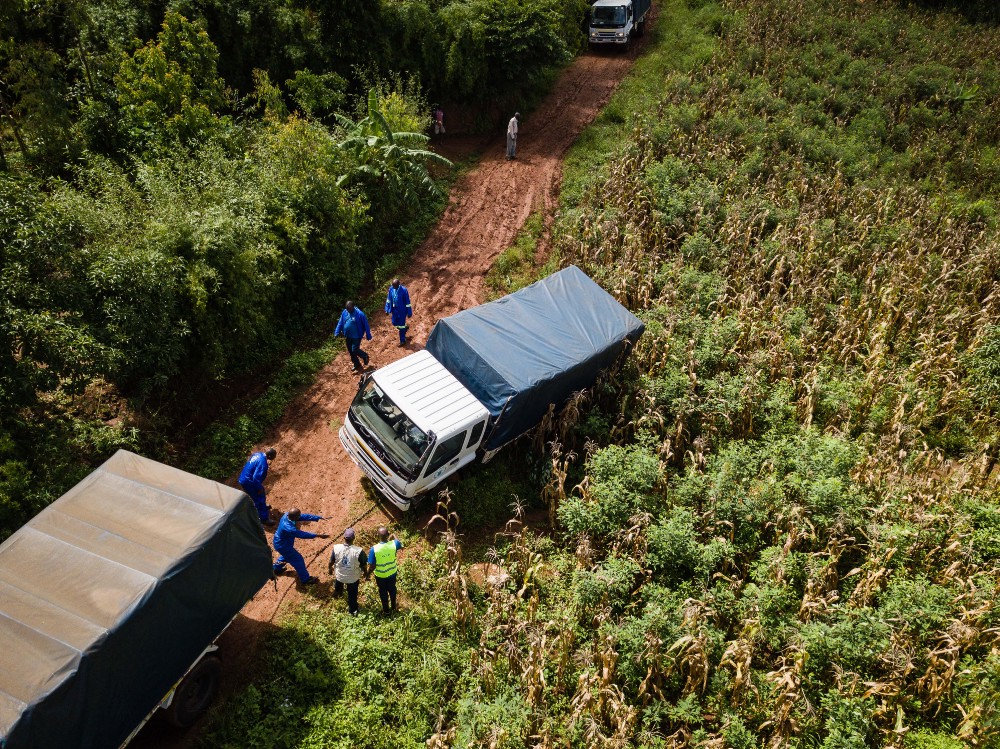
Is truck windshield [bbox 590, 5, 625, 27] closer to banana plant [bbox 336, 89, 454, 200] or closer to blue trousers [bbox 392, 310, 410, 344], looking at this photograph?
banana plant [bbox 336, 89, 454, 200]

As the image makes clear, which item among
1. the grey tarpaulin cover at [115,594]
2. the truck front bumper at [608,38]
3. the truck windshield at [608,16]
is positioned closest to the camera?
the grey tarpaulin cover at [115,594]

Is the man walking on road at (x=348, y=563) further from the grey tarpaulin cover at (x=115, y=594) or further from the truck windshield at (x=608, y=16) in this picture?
the truck windshield at (x=608, y=16)

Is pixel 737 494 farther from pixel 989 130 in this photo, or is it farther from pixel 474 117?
pixel 989 130

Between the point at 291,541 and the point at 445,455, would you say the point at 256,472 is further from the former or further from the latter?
the point at 445,455

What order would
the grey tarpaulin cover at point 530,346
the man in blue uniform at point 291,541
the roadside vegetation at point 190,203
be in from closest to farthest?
1. the man in blue uniform at point 291,541
2. the roadside vegetation at point 190,203
3. the grey tarpaulin cover at point 530,346

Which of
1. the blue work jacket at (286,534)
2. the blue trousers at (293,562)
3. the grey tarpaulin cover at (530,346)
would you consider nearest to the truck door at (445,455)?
the grey tarpaulin cover at (530,346)

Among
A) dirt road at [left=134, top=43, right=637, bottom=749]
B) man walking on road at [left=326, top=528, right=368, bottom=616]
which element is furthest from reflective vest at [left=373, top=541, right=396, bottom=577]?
dirt road at [left=134, top=43, right=637, bottom=749]
